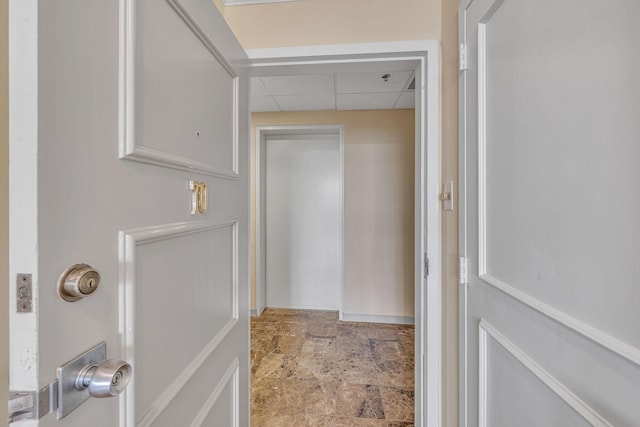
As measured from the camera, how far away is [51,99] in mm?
367

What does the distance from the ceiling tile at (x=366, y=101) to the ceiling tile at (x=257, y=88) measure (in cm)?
63

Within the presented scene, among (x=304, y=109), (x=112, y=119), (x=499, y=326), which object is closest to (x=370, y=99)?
(x=304, y=109)

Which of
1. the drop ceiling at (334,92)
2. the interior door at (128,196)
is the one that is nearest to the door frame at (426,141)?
the interior door at (128,196)

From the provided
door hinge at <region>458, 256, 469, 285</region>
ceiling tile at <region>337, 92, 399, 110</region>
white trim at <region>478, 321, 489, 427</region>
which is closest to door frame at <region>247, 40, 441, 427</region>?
door hinge at <region>458, 256, 469, 285</region>

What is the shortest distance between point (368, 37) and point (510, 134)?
789 mm

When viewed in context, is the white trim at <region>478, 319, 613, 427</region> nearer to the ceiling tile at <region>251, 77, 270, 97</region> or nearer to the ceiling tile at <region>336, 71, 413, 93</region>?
the ceiling tile at <region>336, 71, 413, 93</region>

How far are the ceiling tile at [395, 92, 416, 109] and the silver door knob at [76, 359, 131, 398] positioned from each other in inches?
102

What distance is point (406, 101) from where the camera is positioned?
267 centimetres

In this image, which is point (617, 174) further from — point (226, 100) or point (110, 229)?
point (226, 100)

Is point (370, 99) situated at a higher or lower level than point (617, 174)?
higher

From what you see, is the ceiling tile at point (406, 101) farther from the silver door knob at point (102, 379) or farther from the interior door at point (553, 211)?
the silver door knob at point (102, 379)

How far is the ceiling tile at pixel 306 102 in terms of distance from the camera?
2559 mm

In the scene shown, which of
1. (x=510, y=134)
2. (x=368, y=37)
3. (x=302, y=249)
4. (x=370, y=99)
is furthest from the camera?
(x=302, y=249)

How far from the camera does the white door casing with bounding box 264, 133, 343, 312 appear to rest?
326 cm
